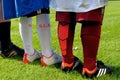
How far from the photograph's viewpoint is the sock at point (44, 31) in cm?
413

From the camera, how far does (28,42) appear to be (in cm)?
434

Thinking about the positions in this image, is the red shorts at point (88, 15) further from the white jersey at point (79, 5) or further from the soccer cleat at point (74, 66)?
the soccer cleat at point (74, 66)

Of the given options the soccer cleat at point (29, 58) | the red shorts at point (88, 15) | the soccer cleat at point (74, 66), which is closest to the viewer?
the red shorts at point (88, 15)

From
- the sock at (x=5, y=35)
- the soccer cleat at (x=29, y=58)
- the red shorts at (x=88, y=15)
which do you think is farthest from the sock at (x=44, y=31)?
the sock at (x=5, y=35)

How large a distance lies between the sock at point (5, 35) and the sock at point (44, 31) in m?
0.70

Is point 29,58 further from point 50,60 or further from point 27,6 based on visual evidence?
point 27,6

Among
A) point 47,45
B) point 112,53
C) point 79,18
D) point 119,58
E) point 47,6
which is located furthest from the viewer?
point 112,53

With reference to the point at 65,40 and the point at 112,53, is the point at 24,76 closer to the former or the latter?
the point at 65,40

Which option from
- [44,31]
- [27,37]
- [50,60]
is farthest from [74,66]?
[27,37]

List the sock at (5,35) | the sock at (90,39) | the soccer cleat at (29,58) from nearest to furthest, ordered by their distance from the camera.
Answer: the sock at (90,39)
the soccer cleat at (29,58)
the sock at (5,35)

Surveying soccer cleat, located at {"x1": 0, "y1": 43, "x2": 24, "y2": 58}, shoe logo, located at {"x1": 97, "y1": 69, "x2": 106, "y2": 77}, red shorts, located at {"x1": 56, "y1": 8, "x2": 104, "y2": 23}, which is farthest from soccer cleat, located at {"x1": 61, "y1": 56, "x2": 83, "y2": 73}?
soccer cleat, located at {"x1": 0, "y1": 43, "x2": 24, "y2": 58}

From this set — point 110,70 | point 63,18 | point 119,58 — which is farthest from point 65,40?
point 119,58

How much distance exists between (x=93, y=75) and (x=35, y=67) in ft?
2.57

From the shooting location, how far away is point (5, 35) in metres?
4.78
